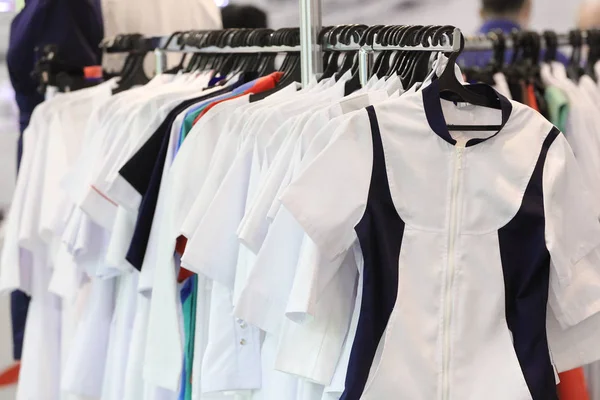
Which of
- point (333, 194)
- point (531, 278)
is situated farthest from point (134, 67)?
point (531, 278)

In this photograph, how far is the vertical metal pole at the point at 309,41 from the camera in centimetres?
157

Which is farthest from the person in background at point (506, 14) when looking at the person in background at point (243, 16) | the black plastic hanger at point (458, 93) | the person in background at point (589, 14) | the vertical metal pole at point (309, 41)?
the black plastic hanger at point (458, 93)

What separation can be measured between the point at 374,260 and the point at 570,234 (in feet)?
0.99

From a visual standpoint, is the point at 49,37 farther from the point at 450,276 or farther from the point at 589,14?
the point at 589,14

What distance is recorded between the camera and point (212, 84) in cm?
179

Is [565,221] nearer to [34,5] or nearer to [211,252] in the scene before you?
[211,252]

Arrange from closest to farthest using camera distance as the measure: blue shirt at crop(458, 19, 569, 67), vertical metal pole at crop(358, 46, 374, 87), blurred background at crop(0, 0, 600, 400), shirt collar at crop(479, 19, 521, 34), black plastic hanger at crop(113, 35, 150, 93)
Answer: vertical metal pole at crop(358, 46, 374, 87)
black plastic hanger at crop(113, 35, 150, 93)
blue shirt at crop(458, 19, 569, 67)
blurred background at crop(0, 0, 600, 400)
shirt collar at crop(479, 19, 521, 34)

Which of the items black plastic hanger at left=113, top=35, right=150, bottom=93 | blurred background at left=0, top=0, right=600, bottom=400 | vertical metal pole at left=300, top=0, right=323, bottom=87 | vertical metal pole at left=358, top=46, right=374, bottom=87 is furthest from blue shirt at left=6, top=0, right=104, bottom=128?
vertical metal pole at left=358, top=46, right=374, bottom=87

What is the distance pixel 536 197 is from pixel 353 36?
50 cm

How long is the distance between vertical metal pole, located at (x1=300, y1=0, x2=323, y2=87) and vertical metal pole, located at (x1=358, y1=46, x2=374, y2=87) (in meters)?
0.12

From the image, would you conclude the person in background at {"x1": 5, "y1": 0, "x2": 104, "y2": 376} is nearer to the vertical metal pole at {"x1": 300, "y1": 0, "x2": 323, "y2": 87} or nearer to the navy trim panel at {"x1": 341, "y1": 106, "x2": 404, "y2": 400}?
the vertical metal pole at {"x1": 300, "y1": 0, "x2": 323, "y2": 87}

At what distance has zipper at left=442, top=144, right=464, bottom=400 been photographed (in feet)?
4.03

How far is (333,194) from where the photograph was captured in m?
1.19

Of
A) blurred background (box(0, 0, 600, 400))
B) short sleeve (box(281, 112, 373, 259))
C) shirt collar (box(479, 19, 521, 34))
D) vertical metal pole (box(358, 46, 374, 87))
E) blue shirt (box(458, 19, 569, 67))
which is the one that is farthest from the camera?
shirt collar (box(479, 19, 521, 34))
